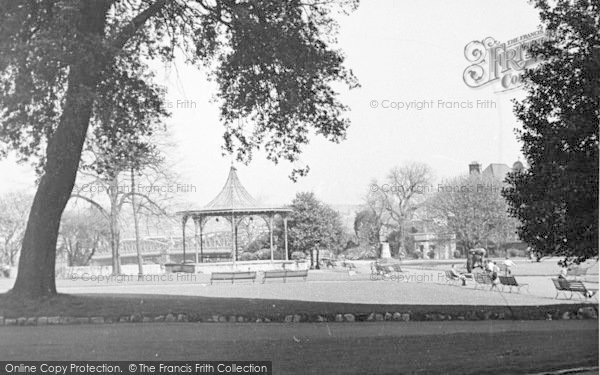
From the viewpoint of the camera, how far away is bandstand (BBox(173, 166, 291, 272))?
31.9 feet

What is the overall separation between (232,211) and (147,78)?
2.38 metres

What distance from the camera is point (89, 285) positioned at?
9.26 metres

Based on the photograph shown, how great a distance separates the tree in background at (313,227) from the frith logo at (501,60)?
8.82 ft

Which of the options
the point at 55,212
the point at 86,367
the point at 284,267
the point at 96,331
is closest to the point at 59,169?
the point at 55,212

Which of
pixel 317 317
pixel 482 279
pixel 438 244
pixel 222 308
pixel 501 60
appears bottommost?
pixel 317 317

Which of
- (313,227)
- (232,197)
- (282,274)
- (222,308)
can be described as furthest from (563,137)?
(222,308)

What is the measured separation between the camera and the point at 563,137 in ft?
29.8

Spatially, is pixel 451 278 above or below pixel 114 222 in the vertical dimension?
below

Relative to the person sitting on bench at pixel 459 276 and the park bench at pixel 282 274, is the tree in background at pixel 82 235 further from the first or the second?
the person sitting on bench at pixel 459 276

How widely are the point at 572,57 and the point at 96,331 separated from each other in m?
7.39

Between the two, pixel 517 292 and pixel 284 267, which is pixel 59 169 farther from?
pixel 517 292

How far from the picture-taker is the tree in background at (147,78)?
8.37 meters

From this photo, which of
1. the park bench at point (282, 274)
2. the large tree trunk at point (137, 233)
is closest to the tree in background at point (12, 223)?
the large tree trunk at point (137, 233)

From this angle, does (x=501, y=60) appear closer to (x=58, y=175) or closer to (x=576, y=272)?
(x=576, y=272)
